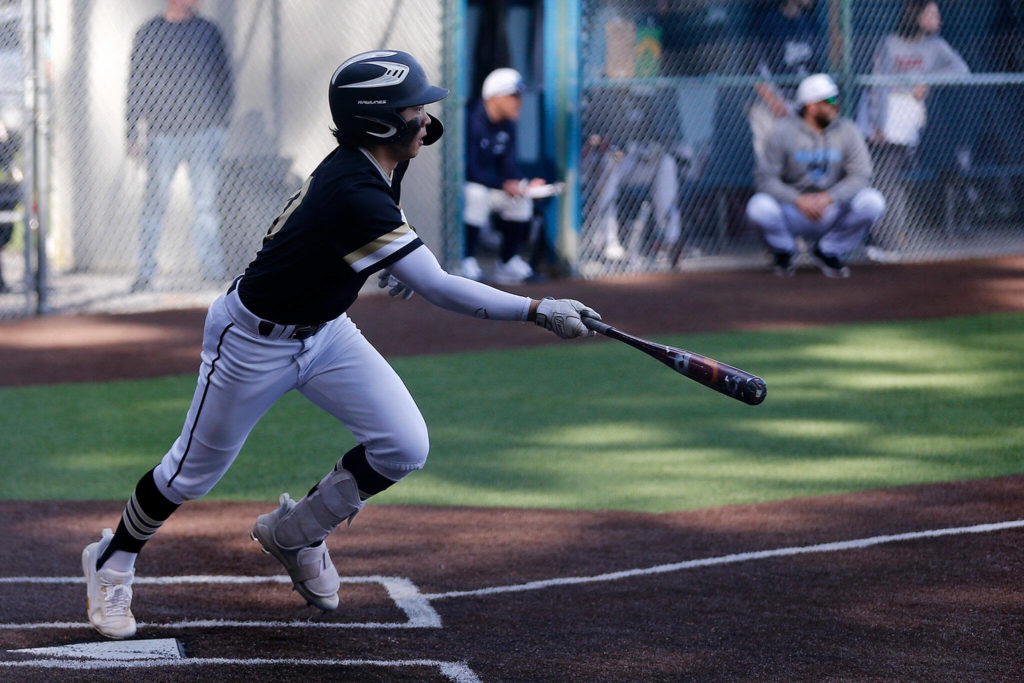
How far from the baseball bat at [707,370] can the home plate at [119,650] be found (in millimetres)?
1628

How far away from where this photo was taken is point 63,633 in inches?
172

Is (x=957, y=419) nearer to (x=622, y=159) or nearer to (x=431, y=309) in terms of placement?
(x=431, y=309)

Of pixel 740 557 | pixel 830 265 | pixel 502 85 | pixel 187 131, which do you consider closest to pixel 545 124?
pixel 502 85

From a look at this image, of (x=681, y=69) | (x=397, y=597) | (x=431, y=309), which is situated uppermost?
A: (x=681, y=69)

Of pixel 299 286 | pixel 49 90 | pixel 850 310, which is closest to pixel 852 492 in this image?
pixel 299 286

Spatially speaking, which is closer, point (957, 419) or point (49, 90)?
point (957, 419)

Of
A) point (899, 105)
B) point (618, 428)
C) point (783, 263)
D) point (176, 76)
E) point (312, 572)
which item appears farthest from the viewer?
point (899, 105)

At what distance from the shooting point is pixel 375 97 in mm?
4113

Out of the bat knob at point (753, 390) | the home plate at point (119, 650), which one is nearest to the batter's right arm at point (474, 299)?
the bat knob at point (753, 390)

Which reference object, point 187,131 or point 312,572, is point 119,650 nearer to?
point 312,572

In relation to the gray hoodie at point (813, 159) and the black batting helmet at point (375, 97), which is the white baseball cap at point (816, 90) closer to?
the gray hoodie at point (813, 159)

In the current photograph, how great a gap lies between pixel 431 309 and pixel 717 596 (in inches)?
274

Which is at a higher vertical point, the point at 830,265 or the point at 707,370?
the point at 707,370

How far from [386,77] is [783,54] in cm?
1038
